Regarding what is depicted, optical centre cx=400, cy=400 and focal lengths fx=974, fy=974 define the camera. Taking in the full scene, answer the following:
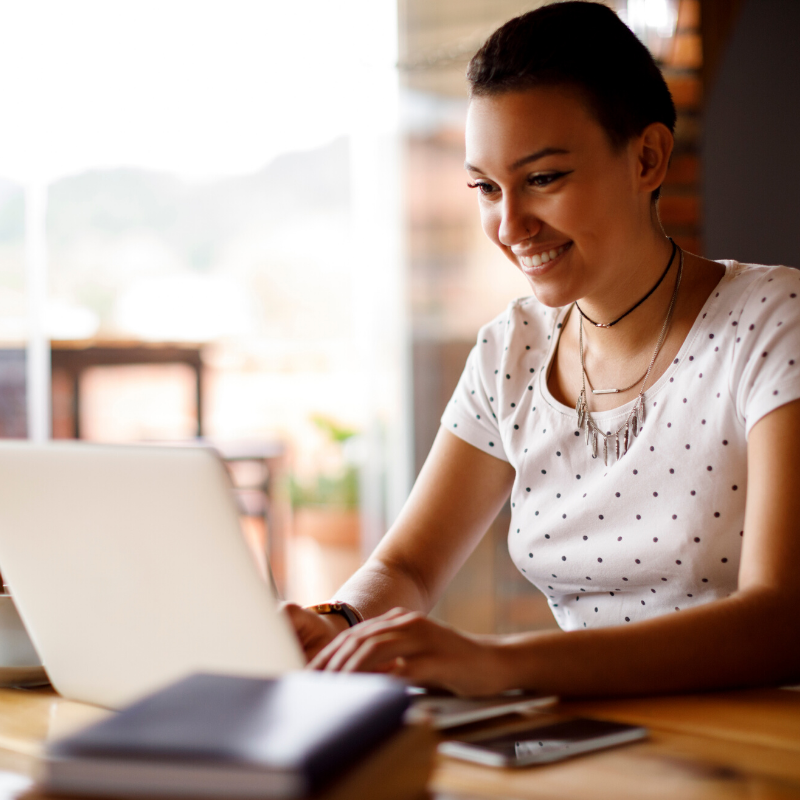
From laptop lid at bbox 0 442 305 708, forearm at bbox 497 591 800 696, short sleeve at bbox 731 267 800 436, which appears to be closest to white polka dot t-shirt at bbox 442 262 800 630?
short sleeve at bbox 731 267 800 436

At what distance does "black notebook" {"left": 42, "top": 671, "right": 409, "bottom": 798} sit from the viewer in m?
0.50

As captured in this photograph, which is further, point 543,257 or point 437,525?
point 437,525

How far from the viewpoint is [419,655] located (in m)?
0.84

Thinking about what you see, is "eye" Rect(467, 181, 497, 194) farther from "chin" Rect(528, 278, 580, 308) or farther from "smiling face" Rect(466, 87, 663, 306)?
"chin" Rect(528, 278, 580, 308)

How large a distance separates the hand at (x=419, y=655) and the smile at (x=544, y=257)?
24.1 inches

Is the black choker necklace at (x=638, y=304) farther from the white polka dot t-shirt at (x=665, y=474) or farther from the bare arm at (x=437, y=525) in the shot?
the bare arm at (x=437, y=525)

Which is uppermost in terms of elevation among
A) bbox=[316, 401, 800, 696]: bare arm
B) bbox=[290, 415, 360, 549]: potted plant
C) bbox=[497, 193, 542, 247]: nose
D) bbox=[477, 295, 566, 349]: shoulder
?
bbox=[497, 193, 542, 247]: nose

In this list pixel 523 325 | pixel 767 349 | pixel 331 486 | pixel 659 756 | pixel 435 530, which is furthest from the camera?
pixel 331 486

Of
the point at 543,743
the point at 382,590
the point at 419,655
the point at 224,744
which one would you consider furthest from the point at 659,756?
the point at 382,590

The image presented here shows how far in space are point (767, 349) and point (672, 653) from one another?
432 millimetres

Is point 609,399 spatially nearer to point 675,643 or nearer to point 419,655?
point 675,643

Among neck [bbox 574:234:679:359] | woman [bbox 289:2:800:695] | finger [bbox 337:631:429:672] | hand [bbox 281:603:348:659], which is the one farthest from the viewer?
neck [bbox 574:234:679:359]

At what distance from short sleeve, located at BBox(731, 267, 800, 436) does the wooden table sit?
0.34 metres

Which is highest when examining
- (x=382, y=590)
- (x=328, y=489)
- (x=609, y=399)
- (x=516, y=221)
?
(x=516, y=221)
